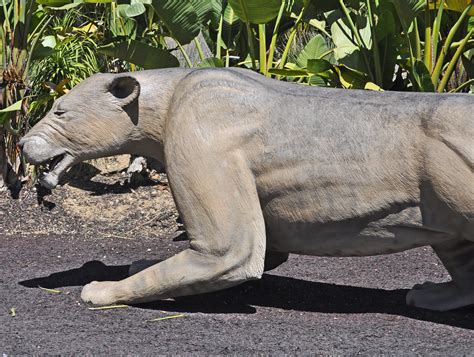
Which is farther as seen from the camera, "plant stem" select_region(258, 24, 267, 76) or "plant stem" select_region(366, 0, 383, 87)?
"plant stem" select_region(258, 24, 267, 76)

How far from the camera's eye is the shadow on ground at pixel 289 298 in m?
5.27

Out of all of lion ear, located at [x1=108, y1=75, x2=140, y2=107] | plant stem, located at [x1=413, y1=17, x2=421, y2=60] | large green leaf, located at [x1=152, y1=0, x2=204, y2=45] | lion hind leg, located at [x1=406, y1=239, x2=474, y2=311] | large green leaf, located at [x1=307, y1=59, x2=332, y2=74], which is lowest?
lion hind leg, located at [x1=406, y1=239, x2=474, y2=311]

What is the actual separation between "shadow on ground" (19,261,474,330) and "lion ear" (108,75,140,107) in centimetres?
107

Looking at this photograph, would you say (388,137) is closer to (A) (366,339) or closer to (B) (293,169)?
(B) (293,169)

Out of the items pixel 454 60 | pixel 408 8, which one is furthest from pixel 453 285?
pixel 454 60

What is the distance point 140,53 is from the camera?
782cm

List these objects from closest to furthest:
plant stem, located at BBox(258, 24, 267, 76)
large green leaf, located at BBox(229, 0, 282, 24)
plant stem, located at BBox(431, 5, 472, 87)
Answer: large green leaf, located at BBox(229, 0, 282, 24), plant stem, located at BBox(431, 5, 472, 87), plant stem, located at BBox(258, 24, 267, 76)

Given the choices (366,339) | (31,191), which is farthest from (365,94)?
(31,191)

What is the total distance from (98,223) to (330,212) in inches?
131

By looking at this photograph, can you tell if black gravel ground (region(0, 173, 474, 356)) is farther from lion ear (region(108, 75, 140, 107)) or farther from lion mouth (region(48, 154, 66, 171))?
lion ear (region(108, 75, 140, 107))

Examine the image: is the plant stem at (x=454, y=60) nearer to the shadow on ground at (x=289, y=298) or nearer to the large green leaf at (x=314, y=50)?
the large green leaf at (x=314, y=50)

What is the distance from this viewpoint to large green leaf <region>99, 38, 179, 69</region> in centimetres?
771

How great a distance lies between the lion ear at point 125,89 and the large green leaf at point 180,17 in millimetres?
2360

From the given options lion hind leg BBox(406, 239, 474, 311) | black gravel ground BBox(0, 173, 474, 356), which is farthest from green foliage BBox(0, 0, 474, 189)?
lion hind leg BBox(406, 239, 474, 311)
